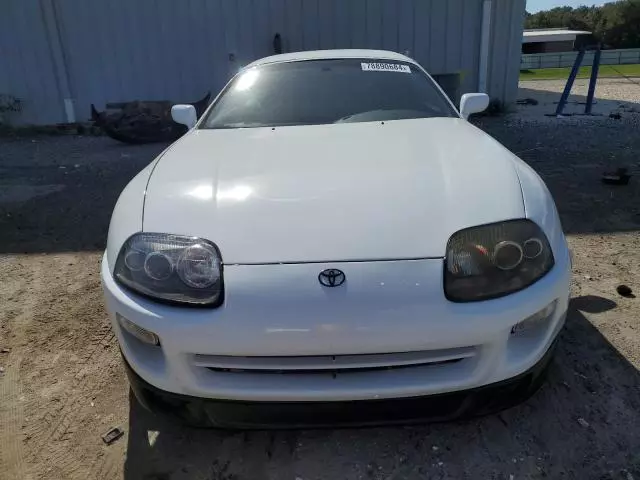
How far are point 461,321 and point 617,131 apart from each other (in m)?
7.42

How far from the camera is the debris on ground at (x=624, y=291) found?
8.90 feet

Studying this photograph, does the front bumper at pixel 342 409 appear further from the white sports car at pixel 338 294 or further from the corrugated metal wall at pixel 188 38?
the corrugated metal wall at pixel 188 38

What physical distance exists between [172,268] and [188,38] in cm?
812

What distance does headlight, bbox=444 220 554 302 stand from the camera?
1494 millimetres

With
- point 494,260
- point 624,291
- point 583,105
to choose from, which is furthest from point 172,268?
point 583,105

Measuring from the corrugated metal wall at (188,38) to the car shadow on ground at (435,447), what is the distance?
7896 millimetres

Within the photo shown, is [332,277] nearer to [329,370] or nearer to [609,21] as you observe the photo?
[329,370]

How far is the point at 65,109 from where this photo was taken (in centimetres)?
880

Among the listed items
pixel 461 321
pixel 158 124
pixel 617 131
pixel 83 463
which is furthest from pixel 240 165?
pixel 617 131

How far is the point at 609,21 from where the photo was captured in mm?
47344

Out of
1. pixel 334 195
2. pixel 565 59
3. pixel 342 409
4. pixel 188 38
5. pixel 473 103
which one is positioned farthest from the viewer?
pixel 565 59

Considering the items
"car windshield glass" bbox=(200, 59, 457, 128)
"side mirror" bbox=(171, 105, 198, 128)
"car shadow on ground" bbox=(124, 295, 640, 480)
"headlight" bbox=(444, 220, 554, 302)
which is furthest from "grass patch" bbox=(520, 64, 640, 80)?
"headlight" bbox=(444, 220, 554, 302)

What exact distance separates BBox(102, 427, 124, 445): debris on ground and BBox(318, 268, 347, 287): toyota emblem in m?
1.07

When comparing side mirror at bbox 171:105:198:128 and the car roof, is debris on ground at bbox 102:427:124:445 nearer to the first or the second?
side mirror at bbox 171:105:198:128
